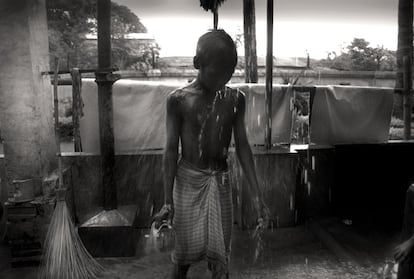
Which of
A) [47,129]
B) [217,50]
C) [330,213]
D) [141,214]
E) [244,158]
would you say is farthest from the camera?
[330,213]

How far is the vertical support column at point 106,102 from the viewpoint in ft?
15.8

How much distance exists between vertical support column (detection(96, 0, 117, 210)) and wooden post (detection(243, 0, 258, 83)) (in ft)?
18.4

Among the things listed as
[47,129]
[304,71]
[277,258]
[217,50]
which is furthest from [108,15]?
A: [304,71]

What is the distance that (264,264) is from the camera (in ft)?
15.8

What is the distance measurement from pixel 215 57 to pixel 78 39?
66.3 feet

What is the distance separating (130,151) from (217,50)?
3340 millimetres

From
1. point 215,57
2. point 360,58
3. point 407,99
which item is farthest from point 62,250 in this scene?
point 360,58

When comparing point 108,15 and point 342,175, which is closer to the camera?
point 108,15

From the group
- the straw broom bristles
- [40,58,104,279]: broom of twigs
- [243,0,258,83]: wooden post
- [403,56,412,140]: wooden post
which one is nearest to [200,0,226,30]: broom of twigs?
[40,58,104,279]: broom of twigs

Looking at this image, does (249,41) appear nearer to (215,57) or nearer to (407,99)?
(407,99)

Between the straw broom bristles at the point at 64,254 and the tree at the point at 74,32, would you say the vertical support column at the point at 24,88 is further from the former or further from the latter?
the tree at the point at 74,32

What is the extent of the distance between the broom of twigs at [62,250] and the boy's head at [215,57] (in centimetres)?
205

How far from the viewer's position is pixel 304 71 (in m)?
22.6

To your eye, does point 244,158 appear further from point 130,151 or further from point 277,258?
point 130,151
